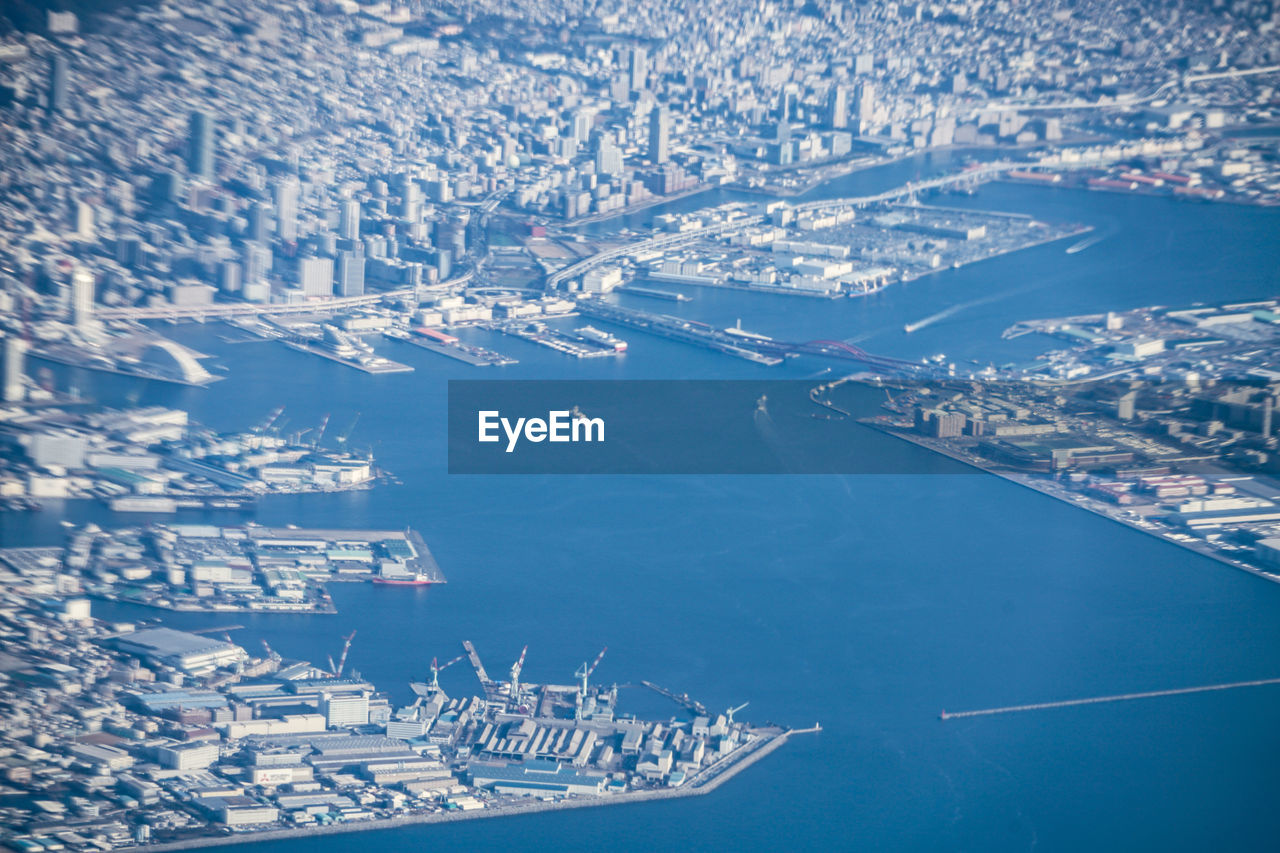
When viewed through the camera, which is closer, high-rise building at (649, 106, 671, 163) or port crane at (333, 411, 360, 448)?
port crane at (333, 411, 360, 448)

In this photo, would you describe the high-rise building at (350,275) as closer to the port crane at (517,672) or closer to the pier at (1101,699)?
the port crane at (517,672)

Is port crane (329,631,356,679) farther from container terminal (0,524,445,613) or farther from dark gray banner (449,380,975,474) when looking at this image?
dark gray banner (449,380,975,474)

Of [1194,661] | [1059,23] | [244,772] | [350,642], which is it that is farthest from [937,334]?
[1059,23]

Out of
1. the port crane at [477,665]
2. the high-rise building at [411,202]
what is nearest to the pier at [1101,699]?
the port crane at [477,665]

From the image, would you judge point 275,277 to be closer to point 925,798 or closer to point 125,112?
point 125,112

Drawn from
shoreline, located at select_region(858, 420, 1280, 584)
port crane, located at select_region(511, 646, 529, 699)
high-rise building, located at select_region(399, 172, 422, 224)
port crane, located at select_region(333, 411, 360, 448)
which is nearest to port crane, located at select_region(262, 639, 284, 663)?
port crane, located at select_region(511, 646, 529, 699)

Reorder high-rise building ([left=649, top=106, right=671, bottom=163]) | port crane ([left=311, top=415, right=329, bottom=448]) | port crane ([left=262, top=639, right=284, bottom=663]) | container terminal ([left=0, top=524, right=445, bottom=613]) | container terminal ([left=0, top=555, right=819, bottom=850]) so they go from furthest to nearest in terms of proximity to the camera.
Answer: high-rise building ([left=649, top=106, right=671, bottom=163]) < port crane ([left=311, top=415, right=329, bottom=448]) < container terminal ([left=0, top=524, right=445, bottom=613]) < port crane ([left=262, top=639, right=284, bottom=663]) < container terminal ([left=0, top=555, right=819, bottom=850])

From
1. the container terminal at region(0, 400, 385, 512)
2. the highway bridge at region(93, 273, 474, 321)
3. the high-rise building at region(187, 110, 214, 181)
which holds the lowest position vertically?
the container terminal at region(0, 400, 385, 512)
